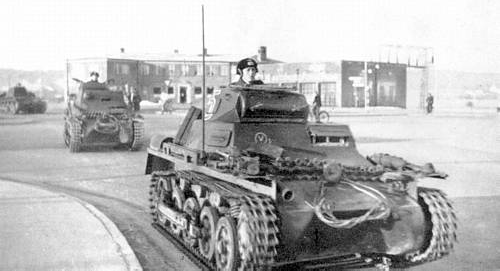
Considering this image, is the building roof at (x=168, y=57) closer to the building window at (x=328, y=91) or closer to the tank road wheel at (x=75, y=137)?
the building window at (x=328, y=91)

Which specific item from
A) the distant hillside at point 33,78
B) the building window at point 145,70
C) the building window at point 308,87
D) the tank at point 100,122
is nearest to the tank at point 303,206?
the tank at point 100,122

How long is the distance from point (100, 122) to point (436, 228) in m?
14.4

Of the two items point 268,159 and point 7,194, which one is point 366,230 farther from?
point 7,194

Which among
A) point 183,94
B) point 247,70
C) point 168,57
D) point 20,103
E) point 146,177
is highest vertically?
point 168,57

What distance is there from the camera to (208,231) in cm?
656

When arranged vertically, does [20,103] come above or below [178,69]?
below

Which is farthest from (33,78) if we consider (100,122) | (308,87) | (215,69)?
(100,122)

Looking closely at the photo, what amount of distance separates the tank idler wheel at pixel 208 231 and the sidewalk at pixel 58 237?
2.61 feet

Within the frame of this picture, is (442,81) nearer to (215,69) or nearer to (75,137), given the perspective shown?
(215,69)

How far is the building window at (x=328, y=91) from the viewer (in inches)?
2064

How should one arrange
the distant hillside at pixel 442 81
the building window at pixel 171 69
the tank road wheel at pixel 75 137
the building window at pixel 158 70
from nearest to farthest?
the tank road wheel at pixel 75 137, the building window at pixel 158 70, the building window at pixel 171 69, the distant hillside at pixel 442 81

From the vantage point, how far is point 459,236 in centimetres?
782

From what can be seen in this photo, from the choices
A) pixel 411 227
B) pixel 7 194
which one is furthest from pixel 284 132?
pixel 7 194

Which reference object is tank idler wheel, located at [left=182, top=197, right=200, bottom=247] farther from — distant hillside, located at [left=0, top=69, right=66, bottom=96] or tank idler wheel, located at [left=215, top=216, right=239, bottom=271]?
distant hillside, located at [left=0, top=69, right=66, bottom=96]
